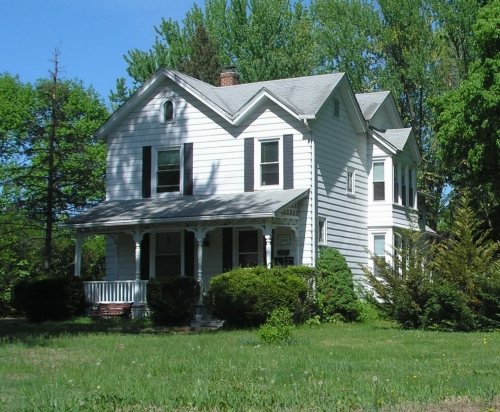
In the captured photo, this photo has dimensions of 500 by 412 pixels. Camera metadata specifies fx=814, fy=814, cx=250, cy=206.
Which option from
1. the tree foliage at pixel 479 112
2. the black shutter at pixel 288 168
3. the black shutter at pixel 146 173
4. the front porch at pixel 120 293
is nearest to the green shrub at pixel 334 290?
the black shutter at pixel 288 168

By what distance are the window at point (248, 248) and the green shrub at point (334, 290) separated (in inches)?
82.9

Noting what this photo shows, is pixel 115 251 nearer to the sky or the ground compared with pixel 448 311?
nearer to the sky

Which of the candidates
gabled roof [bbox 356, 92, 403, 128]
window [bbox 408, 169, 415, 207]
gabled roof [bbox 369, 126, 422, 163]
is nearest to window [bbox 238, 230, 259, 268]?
gabled roof [bbox 369, 126, 422, 163]

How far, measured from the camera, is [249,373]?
11.2 m

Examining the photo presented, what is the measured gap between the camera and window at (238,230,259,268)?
26125 millimetres

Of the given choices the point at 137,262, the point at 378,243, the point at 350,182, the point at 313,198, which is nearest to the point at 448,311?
the point at 313,198

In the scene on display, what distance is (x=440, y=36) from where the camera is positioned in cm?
3816

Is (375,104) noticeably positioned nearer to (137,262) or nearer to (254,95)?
(254,95)

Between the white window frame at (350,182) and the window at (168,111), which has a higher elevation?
the window at (168,111)

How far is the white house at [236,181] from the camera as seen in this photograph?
25.5 m

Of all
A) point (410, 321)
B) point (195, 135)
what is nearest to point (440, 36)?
point (195, 135)

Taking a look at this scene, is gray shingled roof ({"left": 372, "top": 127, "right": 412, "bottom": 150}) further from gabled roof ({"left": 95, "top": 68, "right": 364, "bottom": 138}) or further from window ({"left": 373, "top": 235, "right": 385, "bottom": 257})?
window ({"left": 373, "top": 235, "right": 385, "bottom": 257})

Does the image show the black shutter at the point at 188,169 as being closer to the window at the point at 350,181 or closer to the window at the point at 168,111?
the window at the point at 168,111

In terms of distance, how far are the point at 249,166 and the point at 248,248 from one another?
105 inches
